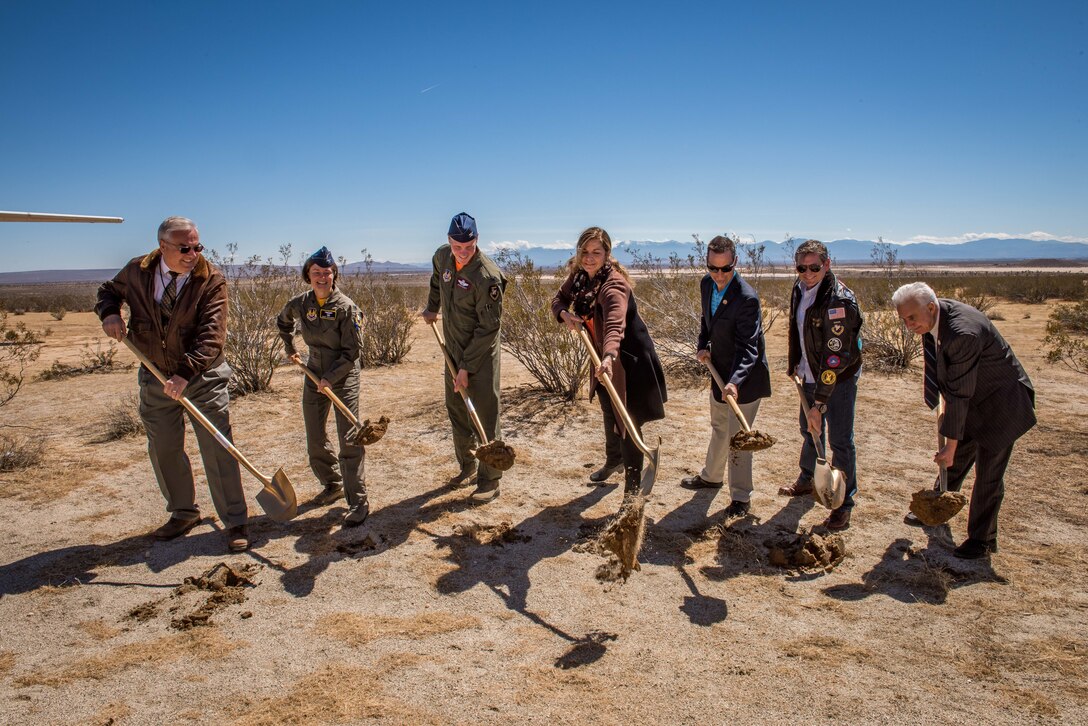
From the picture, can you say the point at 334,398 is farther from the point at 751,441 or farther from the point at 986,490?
the point at 986,490

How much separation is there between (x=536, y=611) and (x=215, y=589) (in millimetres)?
1758

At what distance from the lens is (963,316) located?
3426mm

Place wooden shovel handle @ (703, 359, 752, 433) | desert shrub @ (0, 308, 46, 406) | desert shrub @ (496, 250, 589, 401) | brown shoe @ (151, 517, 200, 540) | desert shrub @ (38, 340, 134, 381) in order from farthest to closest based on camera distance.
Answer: desert shrub @ (38, 340, 134, 381) → desert shrub @ (496, 250, 589, 401) → desert shrub @ (0, 308, 46, 406) → brown shoe @ (151, 517, 200, 540) → wooden shovel handle @ (703, 359, 752, 433)

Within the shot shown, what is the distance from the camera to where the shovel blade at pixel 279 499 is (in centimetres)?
399

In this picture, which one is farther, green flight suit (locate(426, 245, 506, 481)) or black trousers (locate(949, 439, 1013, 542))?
green flight suit (locate(426, 245, 506, 481))

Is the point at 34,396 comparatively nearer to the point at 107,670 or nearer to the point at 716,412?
the point at 107,670

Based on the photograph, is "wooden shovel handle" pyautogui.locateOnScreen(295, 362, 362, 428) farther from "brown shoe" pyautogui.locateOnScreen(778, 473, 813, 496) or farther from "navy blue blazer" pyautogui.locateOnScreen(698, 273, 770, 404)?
"brown shoe" pyautogui.locateOnScreen(778, 473, 813, 496)

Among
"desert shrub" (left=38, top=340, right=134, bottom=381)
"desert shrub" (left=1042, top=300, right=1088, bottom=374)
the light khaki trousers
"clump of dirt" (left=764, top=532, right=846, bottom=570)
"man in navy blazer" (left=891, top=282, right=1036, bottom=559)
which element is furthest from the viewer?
"desert shrub" (left=38, top=340, right=134, bottom=381)

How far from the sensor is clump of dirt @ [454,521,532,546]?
165 inches

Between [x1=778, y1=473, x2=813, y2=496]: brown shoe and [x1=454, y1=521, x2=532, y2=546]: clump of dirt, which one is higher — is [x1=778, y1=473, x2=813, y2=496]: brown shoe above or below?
above

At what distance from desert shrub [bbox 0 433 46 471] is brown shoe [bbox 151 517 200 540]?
7.87 feet

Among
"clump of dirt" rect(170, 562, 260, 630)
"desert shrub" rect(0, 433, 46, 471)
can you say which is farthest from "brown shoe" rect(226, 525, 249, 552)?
"desert shrub" rect(0, 433, 46, 471)

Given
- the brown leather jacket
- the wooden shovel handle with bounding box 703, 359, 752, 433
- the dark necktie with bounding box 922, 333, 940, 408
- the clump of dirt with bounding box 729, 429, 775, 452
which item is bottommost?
the clump of dirt with bounding box 729, 429, 775, 452

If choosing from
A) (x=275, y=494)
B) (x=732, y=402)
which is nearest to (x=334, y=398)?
(x=275, y=494)
